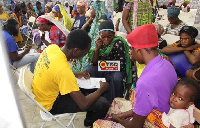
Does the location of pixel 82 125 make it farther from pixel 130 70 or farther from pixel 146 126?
pixel 146 126

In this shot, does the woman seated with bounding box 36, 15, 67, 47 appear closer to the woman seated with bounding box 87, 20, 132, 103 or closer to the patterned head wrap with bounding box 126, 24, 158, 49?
the woman seated with bounding box 87, 20, 132, 103

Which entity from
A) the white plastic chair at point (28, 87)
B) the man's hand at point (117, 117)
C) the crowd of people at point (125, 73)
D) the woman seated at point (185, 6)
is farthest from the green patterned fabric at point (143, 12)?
the woman seated at point (185, 6)

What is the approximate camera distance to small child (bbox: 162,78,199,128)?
1470 millimetres

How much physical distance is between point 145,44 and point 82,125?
1.79 m

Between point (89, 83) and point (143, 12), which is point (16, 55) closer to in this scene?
point (89, 83)

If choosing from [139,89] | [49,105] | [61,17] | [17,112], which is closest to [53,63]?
[49,105]

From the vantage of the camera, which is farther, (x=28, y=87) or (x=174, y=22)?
(x=174, y=22)

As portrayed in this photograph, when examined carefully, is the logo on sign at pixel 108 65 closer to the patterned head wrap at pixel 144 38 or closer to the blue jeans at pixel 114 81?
the blue jeans at pixel 114 81

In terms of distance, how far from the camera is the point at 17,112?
2.32 feet

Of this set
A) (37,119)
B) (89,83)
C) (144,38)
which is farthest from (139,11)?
(37,119)

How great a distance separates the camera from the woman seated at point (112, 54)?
2852 millimetres

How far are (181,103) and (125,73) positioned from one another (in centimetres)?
148

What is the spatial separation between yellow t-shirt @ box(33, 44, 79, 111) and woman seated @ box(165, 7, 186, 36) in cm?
229

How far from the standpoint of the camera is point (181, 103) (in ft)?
4.92
